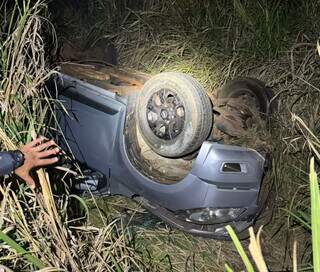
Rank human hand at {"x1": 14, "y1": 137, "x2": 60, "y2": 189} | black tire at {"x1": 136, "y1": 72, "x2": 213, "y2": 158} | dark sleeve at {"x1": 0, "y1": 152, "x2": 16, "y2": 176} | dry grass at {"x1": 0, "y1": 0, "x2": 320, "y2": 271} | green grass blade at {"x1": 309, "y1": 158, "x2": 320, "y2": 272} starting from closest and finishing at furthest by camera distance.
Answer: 1. green grass blade at {"x1": 309, "y1": 158, "x2": 320, "y2": 272}
2. dark sleeve at {"x1": 0, "y1": 152, "x2": 16, "y2": 176}
3. human hand at {"x1": 14, "y1": 137, "x2": 60, "y2": 189}
4. dry grass at {"x1": 0, "y1": 0, "x2": 320, "y2": 271}
5. black tire at {"x1": 136, "y1": 72, "x2": 213, "y2": 158}

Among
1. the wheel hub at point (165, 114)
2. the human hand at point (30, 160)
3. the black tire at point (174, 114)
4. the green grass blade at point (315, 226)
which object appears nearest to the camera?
the green grass blade at point (315, 226)

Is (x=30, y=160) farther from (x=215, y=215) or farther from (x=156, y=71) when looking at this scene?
(x=156, y=71)

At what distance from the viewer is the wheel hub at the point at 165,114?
155 inches

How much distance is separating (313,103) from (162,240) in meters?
1.86

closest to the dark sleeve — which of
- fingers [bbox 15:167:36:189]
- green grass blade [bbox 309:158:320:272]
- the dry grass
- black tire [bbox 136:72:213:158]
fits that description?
fingers [bbox 15:167:36:189]

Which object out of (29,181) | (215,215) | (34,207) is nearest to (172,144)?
(215,215)

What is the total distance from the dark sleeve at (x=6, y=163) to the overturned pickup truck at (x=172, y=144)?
4.49 ft

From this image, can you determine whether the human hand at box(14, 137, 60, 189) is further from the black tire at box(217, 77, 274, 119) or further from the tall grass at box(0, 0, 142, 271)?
the black tire at box(217, 77, 274, 119)

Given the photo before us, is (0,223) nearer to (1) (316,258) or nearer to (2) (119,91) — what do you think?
(1) (316,258)

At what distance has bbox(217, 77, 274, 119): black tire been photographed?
4.46 meters

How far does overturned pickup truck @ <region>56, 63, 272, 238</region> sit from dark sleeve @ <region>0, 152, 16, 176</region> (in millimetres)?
1370

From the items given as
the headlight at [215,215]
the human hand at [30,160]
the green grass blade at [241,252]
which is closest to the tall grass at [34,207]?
the human hand at [30,160]

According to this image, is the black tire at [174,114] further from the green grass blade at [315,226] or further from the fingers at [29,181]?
the green grass blade at [315,226]

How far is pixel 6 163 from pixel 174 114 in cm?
191
